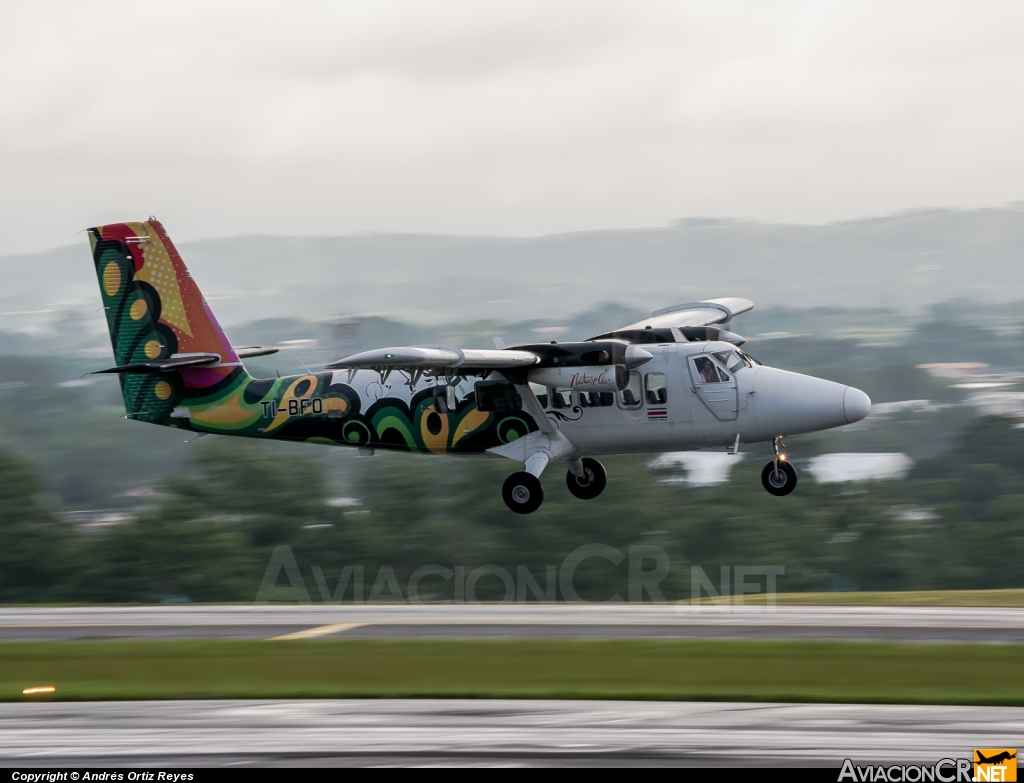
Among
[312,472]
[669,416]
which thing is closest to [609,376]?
[669,416]

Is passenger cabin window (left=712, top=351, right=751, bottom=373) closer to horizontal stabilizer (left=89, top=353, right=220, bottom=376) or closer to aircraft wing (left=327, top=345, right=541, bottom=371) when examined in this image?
aircraft wing (left=327, top=345, right=541, bottom=371)

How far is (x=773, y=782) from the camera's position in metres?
15.8

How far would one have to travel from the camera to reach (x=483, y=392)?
28.7 meters

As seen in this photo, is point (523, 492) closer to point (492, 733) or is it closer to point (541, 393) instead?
point (541, 393)

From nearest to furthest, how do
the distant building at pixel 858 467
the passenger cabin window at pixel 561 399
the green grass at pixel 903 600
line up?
the passenger cabin window at pixel 561 399
the green grass at pixel 903 600
the distant building at pixel 858 467

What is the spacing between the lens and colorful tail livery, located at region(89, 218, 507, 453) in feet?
95.8

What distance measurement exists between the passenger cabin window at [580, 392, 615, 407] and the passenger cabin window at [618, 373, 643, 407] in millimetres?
230

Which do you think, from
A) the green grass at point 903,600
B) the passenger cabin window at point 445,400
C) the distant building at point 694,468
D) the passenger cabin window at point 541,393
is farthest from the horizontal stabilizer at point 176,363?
the distant building at point 694,468

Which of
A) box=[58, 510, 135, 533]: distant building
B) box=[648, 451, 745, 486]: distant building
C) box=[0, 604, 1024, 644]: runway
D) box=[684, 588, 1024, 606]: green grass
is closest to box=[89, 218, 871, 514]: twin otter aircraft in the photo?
box=[0, 604, 1024, 644]: runway

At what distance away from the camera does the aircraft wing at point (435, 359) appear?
23875 millimetres

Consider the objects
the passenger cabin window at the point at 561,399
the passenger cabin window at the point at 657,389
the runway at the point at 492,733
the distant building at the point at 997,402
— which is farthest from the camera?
the distant building at the point at 997,402

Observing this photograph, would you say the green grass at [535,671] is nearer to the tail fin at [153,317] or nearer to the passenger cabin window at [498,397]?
the passenger cabin window at [498,397]

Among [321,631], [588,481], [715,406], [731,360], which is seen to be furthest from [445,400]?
[321,631]

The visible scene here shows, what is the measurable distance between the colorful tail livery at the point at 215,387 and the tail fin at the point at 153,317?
3 centimetres
